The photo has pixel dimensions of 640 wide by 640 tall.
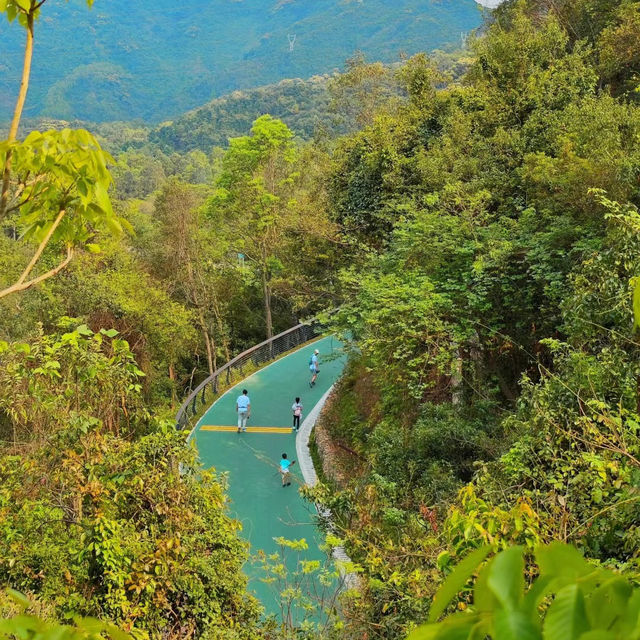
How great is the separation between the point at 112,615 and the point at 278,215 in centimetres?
1785

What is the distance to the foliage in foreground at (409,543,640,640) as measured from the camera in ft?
1.96

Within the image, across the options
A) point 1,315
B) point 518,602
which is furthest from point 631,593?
point 1,315

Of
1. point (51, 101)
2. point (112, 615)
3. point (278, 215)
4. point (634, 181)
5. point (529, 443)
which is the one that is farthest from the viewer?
point (51, 101)

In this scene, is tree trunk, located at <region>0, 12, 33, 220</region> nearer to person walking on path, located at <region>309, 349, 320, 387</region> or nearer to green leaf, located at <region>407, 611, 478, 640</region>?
green leaf, located at <region>407, 611, 478, 640</region>

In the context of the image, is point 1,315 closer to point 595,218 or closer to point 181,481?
point 181,481

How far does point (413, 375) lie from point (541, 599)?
8.39 m

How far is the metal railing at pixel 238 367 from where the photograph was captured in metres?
15.6

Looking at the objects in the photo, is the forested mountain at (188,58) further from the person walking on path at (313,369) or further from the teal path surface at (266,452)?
the person walking on path at (313,369)

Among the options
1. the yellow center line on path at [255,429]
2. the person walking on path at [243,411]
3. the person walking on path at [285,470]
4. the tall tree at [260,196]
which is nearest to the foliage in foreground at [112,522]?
the person walking on path at [285,470]

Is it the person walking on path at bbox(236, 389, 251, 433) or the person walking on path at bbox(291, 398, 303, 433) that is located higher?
the person walking on path at bbox(236, 389, 251, 433)

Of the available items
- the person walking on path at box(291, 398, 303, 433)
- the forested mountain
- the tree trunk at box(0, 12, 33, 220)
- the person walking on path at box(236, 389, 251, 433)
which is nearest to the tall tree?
the person walking on path at box(291, 398, 303, 433)

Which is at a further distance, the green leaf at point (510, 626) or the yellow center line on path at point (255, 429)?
the yellow center line on path at point (255, 429)

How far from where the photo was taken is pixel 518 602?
61 centimetres

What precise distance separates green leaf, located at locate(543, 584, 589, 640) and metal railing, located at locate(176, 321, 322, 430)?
1418cm
